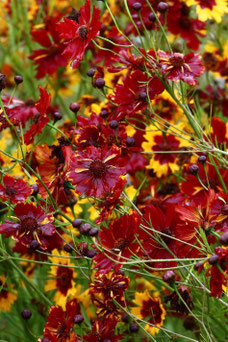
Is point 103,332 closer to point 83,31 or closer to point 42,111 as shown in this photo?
point 42,111

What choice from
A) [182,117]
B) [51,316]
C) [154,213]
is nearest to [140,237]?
[154,213]

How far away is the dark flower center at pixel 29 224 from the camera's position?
803 mm

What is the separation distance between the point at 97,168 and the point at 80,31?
0.22 m

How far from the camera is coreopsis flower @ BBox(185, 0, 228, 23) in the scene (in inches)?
44.4

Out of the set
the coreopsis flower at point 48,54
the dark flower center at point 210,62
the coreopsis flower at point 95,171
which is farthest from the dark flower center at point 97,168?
the dark flower center at point 210,62

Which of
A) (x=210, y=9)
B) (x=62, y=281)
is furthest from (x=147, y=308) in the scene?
(x=210, y=9)

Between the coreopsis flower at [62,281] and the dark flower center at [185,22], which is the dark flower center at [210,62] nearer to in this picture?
the dark flower center at [185,22]

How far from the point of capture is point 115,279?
0.82m

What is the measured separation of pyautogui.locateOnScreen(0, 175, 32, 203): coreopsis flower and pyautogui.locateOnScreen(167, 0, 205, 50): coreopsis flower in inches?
23.1

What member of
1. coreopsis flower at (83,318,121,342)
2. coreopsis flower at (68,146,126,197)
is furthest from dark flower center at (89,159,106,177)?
coreopsis flower at (83,318,121,342)

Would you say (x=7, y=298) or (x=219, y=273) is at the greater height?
(x=219, y=273)

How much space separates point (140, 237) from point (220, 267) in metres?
0.19

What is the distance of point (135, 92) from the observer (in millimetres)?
878

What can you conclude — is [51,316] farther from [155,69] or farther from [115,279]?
[155,69]
